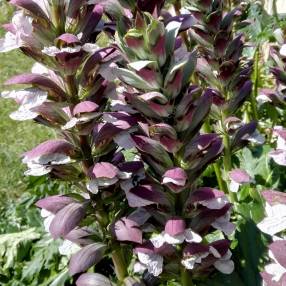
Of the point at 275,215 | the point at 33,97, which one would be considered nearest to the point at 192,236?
the point at 275,215

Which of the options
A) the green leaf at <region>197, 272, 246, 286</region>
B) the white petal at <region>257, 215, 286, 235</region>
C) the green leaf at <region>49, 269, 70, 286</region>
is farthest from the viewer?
the green leaf at <region>49, 269, 70, 286</region>

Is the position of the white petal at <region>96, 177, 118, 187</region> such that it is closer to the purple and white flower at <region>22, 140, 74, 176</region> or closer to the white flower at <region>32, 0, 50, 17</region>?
the purple and white flower at <region>22, 140, 74, 176</region>

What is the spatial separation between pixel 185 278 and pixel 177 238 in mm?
212

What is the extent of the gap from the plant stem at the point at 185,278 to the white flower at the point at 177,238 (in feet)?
0.47

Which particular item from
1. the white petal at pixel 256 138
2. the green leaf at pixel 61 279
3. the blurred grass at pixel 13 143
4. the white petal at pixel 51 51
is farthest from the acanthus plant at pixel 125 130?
the blurred grass at pixel 13 143

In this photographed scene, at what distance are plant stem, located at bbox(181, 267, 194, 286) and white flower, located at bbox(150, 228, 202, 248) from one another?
143mm

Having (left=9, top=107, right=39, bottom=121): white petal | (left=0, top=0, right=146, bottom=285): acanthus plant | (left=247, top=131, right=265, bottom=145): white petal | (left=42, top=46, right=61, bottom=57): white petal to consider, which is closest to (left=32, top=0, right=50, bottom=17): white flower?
(left=0, top=0, right=146, bottom=285): acanthus plant

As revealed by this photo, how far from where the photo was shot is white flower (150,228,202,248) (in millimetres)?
1362

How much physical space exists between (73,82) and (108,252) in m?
0.47

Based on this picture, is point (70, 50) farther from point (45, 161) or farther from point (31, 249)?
point (31, 249)

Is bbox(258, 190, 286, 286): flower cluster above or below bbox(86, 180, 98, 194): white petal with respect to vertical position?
above

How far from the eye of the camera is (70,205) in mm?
1492

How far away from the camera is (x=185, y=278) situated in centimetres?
154

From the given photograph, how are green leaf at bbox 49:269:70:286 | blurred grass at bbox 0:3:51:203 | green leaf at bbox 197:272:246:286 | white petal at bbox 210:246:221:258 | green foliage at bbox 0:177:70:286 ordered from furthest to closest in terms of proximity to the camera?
blurred grass at bbox 0:3:51:203 < green foliage at bbox 0:177:70:286 < green leaf at bbox 49:269:70:286 < green leaf at bbox 197:272:246:286 < white petal at bbox 210:246:221:258
